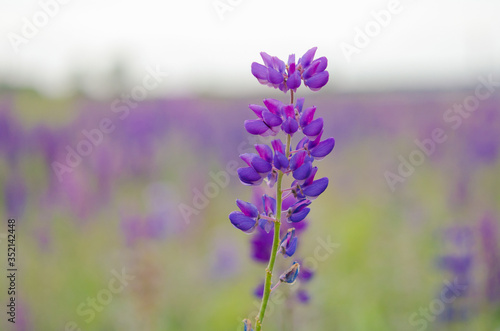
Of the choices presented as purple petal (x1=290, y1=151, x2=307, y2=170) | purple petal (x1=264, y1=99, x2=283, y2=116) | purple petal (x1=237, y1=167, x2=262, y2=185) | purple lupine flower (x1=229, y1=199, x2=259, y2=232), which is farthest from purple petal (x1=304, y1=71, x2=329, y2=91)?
purple lupine flower (x1=229, y1=199, x2=259, y2=232)

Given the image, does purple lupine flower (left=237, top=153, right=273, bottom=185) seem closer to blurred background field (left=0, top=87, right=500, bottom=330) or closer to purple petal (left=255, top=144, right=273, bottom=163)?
Result: purple petal (left=255, top=144, right=273, bottom=163)

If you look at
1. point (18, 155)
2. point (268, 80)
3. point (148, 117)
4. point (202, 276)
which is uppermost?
point (148, 117)

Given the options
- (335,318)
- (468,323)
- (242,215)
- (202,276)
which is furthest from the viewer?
(202,276)

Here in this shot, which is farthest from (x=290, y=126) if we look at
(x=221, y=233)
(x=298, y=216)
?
(x=221, y=233)

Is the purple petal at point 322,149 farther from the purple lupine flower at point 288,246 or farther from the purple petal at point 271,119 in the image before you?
the purple lupine flower at point 288,246

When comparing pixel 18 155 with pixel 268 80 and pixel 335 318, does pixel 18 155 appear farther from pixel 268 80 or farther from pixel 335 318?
pixel 268 80

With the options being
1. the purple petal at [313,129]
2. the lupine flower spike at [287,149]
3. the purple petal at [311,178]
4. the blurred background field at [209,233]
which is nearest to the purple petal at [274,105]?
the lupine flower spike at [287,149]

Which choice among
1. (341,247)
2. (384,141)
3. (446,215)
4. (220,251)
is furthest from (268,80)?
(384,141)

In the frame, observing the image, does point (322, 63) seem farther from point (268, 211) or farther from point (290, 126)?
point (268, 211)
